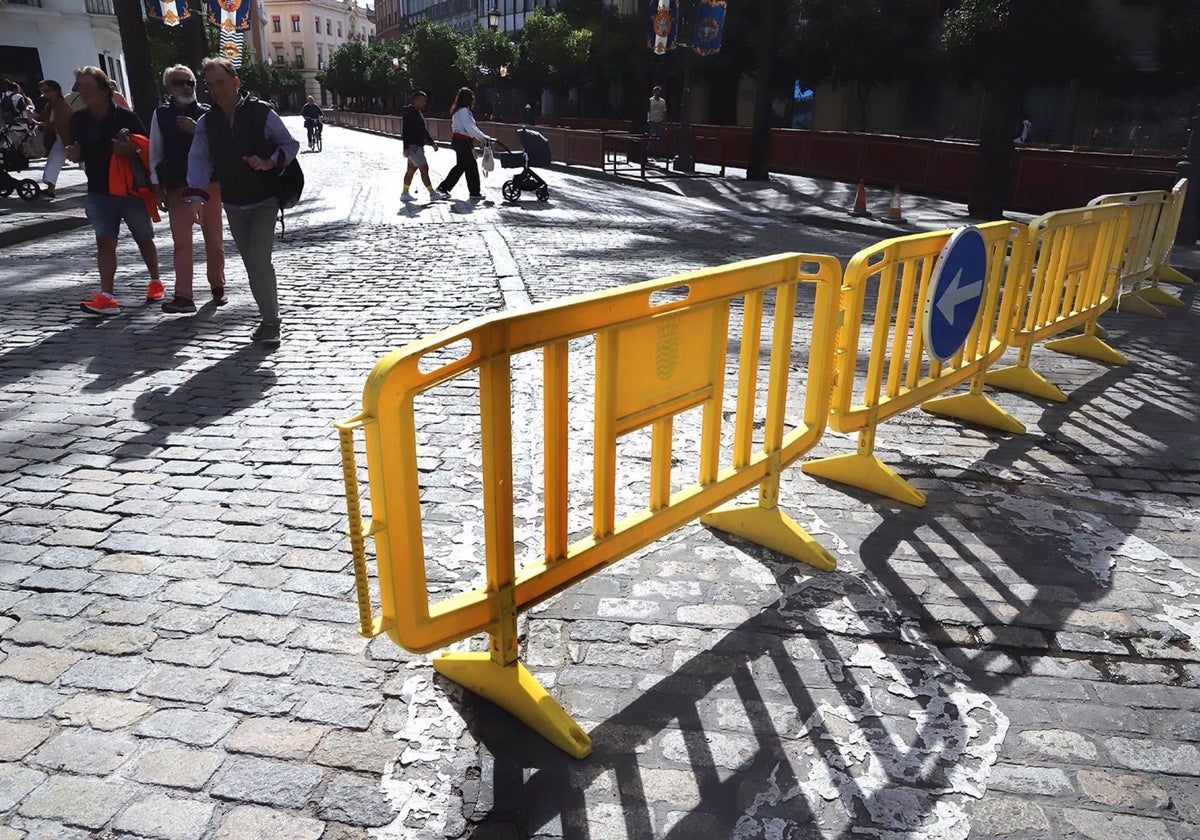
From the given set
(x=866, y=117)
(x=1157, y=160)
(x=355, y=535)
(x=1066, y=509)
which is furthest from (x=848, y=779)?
(x=866, y=117)

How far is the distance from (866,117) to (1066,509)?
3481 cm

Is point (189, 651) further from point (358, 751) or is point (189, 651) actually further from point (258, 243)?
point (258, 243)

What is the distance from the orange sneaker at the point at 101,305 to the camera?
7574mm

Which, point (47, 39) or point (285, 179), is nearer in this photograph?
point (285, 179)

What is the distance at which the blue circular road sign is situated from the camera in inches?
177

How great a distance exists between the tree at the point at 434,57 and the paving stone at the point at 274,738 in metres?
52.9

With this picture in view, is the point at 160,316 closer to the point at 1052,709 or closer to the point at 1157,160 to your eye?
the point at 1052,709

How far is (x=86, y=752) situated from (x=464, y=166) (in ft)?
51.0

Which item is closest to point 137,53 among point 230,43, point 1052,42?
point 230,43

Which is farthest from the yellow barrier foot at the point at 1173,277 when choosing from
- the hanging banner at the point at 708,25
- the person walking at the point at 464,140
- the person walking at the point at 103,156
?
the hanging banner at the point at 708,25

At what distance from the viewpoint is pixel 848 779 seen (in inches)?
102

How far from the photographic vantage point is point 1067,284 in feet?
21.0

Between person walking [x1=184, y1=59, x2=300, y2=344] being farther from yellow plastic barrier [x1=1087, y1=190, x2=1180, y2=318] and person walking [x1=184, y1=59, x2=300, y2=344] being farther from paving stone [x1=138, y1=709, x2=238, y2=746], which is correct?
yellow plastic barrier [x1=1087, y1=190, x2=1180, y2=318]

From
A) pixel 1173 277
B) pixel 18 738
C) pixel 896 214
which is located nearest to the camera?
pixel 18 738
